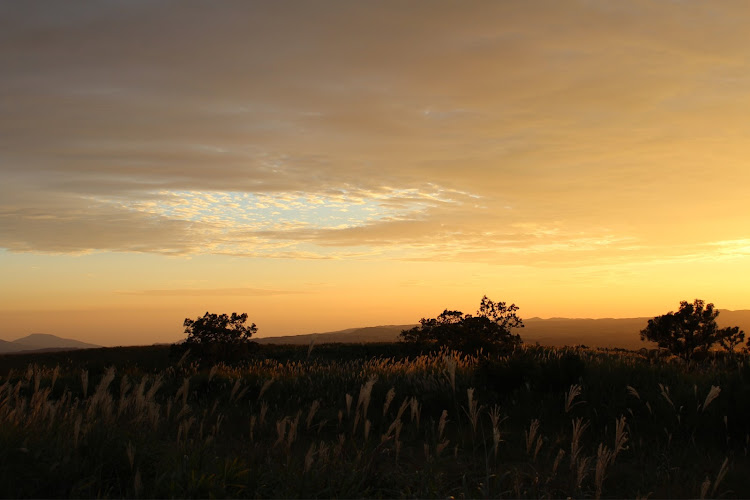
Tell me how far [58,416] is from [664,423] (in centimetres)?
724

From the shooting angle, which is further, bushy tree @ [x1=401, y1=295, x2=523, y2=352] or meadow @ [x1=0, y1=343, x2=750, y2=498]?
bushy tree @ [x1=401, y1=295, x2=523, y2=352]

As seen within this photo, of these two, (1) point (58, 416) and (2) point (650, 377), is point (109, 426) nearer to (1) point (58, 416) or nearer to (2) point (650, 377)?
(1) point (58, 416)

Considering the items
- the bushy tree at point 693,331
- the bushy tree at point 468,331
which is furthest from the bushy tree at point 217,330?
the bushy tree at point 693,331

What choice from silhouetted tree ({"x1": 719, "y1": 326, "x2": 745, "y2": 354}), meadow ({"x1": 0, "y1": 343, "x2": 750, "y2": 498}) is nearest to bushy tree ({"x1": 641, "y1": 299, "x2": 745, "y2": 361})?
silhouetted tree ({"x1": 719, "y1": 326, "x2": 745, "y2": 354})

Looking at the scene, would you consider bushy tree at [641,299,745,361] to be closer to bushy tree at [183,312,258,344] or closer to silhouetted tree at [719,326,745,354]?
silhouetted tree at [719,326,745,354]

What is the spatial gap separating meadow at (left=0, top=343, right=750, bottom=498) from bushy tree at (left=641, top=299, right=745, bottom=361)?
1347 centimetres

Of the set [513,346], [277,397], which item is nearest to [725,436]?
[277,397]

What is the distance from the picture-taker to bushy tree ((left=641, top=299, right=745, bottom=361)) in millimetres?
22500

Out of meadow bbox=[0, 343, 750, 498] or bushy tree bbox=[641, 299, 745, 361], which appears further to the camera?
bushy tree bbox=[641, 299, 745, 361]

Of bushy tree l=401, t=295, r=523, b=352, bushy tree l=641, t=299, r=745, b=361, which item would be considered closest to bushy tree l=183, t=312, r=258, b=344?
bushy tree l=401, t=295, r=523, b=352

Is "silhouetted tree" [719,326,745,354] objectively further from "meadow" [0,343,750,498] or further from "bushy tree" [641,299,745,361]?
"meadow" [0,343,750,498]

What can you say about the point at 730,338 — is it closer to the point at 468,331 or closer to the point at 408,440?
the point at 468,331

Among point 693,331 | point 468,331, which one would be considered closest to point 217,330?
point 468,331

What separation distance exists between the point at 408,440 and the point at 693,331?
19.9 meters
